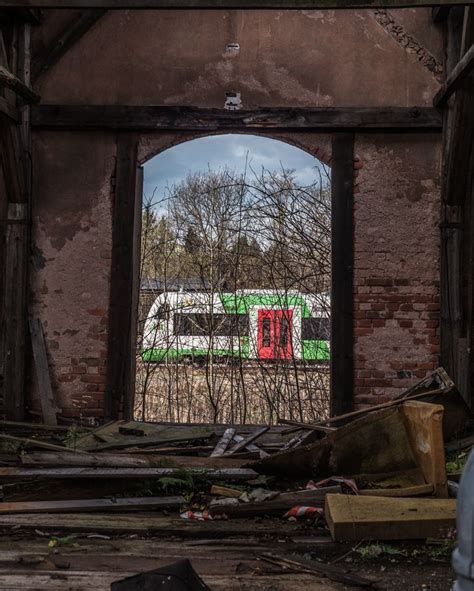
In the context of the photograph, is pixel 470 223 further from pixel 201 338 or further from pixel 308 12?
pixel 201 338

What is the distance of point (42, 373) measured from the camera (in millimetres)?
6750

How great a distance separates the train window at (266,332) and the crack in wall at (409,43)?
3.80 meters

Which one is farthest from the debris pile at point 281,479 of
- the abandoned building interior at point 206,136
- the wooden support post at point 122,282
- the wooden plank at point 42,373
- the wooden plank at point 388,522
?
the wooden support post at point 122,282

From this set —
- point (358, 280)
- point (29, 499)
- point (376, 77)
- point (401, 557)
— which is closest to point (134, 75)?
point (376, 77)

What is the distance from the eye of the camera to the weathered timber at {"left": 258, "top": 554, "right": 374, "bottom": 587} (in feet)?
10.2

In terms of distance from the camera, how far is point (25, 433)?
6.29 metres

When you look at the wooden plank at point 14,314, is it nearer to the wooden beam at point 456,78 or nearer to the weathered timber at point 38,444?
the weathered timber at point 38,444

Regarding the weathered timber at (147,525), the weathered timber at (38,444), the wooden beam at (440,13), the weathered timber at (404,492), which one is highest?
the wooden beam at (440,13)

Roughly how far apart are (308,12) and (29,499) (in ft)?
18.0

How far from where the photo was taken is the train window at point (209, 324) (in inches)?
361

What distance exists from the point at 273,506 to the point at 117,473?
3.63ft

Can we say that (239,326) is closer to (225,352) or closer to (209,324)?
(225,352)

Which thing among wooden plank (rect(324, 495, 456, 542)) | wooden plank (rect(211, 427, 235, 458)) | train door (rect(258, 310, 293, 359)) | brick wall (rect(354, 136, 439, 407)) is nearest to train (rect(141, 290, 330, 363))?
train door (rect(258, 310, 293, 359))

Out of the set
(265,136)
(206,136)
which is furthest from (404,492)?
(206,136)
